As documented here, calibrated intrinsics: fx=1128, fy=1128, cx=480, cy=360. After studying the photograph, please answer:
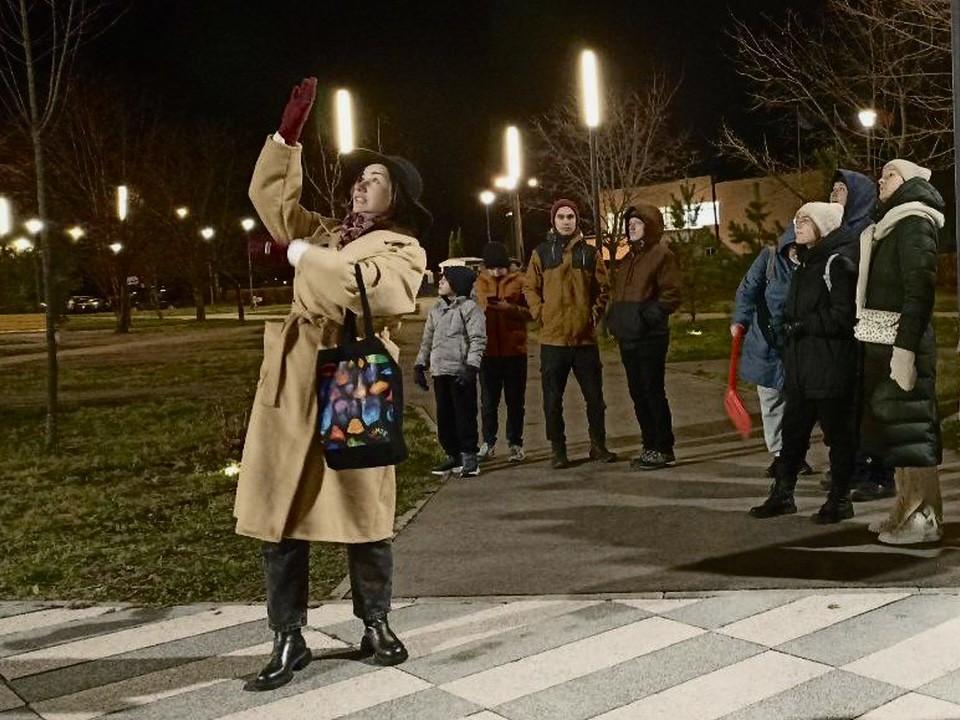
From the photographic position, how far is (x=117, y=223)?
39.3 m

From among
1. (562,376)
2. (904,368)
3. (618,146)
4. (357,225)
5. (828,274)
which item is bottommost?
(562,376)

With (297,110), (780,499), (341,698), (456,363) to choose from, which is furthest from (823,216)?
(341,698)

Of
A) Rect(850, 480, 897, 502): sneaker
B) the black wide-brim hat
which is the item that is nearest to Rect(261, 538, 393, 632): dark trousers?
the black wide-brim hat

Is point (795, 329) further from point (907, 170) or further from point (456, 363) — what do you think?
point (456, 363)

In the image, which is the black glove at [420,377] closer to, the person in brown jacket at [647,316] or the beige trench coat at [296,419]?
the person in brown jacket at [647,316]

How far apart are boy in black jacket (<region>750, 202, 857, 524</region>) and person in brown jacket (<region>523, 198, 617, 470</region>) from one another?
2.26 meters

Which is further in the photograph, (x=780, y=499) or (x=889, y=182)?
(x=780, y=499)

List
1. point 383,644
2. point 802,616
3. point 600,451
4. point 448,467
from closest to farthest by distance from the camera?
point 383,644 → point 802,616 → point 448,467 → point 600,451

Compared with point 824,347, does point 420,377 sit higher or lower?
lower

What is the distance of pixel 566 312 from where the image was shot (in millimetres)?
8836

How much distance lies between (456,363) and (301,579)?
14.6 feet

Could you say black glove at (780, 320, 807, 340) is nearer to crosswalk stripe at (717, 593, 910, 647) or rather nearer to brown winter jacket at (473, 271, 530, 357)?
crosswalk stripe at (717, 593, 910, 647)

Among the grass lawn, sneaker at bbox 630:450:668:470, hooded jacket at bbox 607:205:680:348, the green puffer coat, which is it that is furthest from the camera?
sneaker at bbox 630:450:668:470

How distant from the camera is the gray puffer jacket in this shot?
8742 mm
